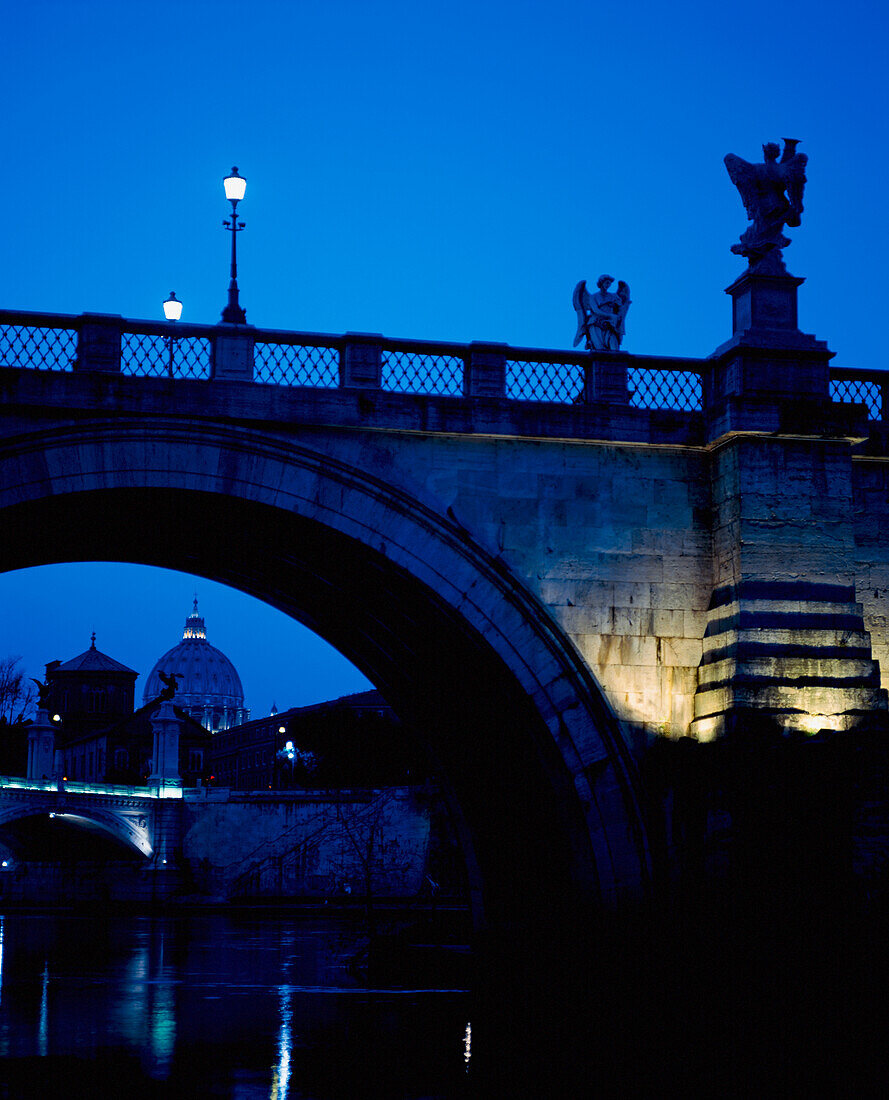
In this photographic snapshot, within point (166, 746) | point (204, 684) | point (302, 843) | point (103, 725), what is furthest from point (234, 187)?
point (204, 684)

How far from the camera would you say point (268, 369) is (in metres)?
17.7

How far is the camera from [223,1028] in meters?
17.1

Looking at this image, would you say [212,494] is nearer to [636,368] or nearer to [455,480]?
[455,480]

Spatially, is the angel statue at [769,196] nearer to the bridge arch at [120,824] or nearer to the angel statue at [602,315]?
the angel statue at [602,315]

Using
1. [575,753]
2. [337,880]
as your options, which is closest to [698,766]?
[575,753]

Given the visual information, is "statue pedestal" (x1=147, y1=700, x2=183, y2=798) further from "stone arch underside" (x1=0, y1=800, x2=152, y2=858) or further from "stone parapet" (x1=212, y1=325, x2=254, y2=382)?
"stone parapet" (x1=212, y1=325, x2=254, y2=382)

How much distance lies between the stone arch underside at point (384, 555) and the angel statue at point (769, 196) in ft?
16.4

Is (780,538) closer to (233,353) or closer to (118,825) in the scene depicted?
(233,353)

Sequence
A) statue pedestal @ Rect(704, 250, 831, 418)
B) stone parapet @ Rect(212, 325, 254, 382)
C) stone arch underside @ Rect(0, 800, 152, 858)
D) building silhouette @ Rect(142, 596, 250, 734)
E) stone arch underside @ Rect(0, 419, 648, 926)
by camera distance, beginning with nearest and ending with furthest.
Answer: stone arch underside @ Rect(0, 419, 648, 926) → stone parapet @ Rect(212, 325, 254, 382) → statue pedestal @ Rect(704, 250, 831, 418) → stone arch underside @ Rect(0, 800, 152, 858) → building silhouette @ Rect(142, 596, 250, 734)

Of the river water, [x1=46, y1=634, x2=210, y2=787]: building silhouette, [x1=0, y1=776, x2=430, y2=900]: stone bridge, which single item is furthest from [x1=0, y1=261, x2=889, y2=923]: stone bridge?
[x1=46, y1=634, x2=210, y2=787]: building silhouette

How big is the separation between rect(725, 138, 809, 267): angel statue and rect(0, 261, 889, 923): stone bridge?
43cm

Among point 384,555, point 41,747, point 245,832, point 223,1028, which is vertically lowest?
point 223,1028

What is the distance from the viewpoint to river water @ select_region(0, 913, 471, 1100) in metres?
13.0

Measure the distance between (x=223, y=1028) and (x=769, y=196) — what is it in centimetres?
1152
